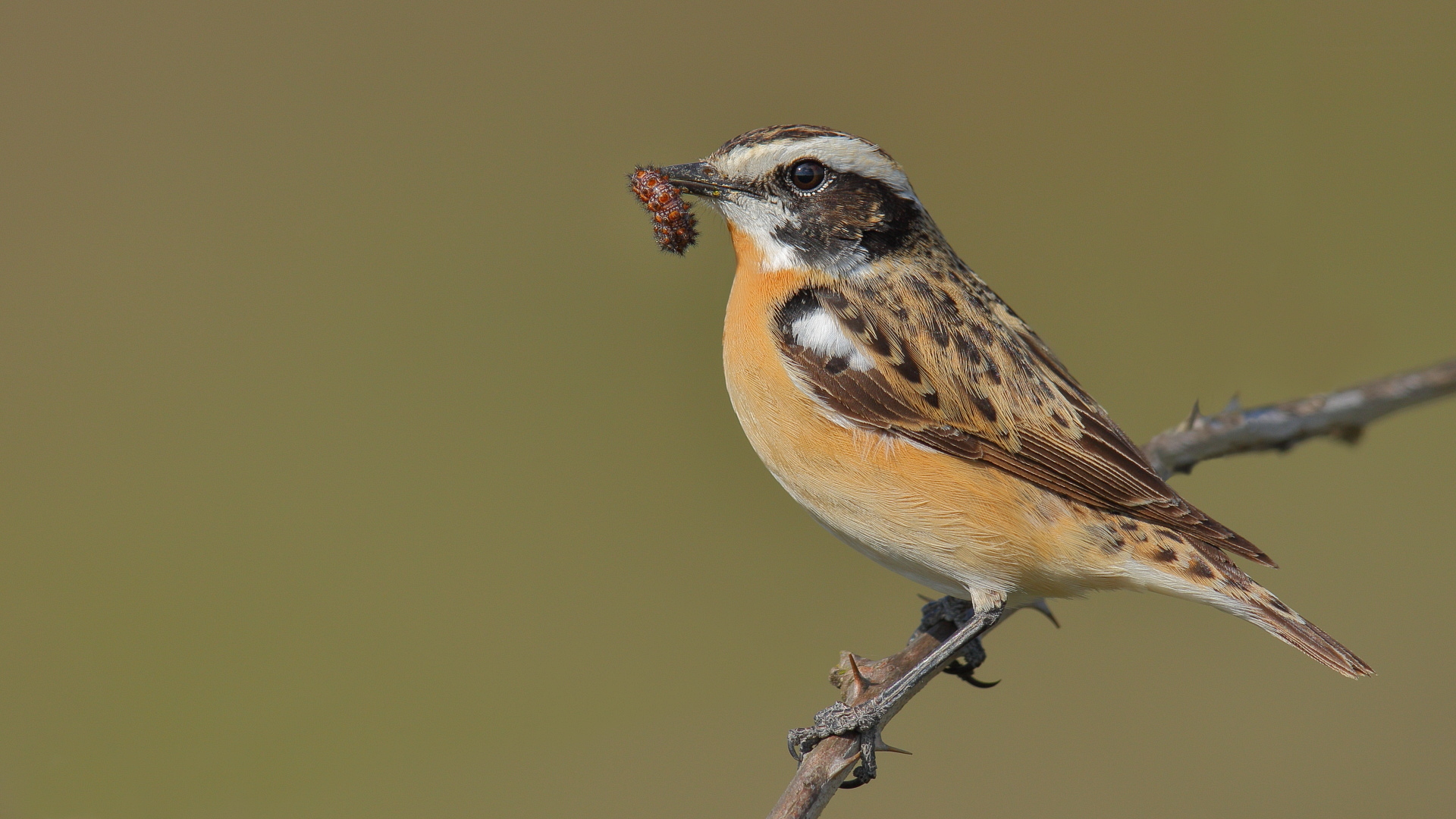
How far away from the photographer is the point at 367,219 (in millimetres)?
13000

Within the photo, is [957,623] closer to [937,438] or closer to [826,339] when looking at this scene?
[937,438]

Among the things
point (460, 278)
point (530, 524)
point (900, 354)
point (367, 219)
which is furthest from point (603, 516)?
point (900, 354)

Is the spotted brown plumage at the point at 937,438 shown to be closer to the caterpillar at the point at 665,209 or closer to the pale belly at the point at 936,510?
the pale belly at the point at 936,510

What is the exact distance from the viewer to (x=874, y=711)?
4918 mm

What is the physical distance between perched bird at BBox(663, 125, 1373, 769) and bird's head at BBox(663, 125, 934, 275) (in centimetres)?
1

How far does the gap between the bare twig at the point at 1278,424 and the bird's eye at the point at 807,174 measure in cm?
221

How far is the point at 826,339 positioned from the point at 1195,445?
2.01 meters

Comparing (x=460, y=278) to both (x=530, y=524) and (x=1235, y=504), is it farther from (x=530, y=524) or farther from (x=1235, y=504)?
(x=1235, y=504)

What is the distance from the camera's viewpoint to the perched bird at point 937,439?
16.4ft

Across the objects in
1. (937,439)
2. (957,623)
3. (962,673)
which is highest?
(937,439)

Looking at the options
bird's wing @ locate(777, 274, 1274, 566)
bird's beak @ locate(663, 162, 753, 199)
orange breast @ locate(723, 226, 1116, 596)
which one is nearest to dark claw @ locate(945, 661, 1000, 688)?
orange breast @ locate(723, 226, 1116, 596)

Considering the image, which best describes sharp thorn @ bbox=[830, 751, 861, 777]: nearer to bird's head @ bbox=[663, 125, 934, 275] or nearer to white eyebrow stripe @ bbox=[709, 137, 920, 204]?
bird's head @ bbox=[663, 125, 934, 275]

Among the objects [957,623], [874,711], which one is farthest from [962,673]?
[874,711]

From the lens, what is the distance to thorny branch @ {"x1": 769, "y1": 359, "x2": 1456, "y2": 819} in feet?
13.2
